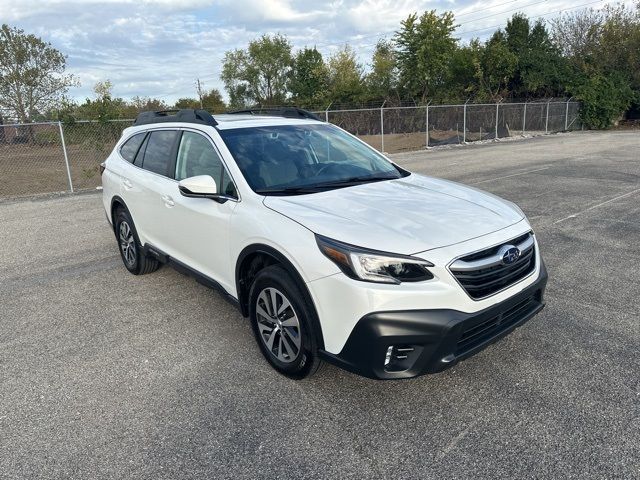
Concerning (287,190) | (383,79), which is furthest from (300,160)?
(383,79)

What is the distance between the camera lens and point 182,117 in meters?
4.46

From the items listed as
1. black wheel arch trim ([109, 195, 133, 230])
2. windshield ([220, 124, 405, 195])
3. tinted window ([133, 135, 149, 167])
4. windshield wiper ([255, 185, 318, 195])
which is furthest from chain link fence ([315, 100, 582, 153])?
windshield wiper ([255, 185, 318, 195])

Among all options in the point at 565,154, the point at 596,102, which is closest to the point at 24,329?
the point at 565,154

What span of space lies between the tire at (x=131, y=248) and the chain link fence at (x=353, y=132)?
814cm

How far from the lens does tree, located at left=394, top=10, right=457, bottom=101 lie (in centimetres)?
3728

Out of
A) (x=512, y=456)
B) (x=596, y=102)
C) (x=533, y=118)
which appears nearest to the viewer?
(x=512, y=456)

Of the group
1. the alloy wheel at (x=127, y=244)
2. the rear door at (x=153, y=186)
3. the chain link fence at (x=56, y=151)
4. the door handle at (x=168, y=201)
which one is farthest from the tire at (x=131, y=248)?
the chain link fence at (x=56, y=151)

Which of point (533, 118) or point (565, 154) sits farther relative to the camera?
point (533, 118)

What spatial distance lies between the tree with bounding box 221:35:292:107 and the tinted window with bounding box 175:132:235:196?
66.5m

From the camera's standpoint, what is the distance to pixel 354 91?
44.8 meters

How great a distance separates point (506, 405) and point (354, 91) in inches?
1756

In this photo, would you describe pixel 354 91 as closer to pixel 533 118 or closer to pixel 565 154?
pixel 533 118

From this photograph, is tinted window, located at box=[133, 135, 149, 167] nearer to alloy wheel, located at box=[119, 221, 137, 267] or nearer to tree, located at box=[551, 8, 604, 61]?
alloy wheel, located at box=[119, 221, 137, 267]

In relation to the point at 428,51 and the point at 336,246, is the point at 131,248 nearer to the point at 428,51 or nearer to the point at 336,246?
the point at 336,246
